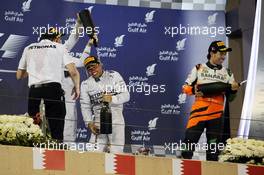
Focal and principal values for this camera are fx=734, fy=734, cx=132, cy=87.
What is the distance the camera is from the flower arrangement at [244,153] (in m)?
5.89

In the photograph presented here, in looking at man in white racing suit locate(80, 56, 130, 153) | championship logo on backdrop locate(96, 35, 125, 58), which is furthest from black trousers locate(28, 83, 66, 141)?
championship logo on backdrop locate(96, 35, 125, 58)

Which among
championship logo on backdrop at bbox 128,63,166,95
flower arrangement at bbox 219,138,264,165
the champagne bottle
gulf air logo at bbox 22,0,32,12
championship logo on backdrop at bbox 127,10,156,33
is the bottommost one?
flower arrangement at bbox 219,138,264,165

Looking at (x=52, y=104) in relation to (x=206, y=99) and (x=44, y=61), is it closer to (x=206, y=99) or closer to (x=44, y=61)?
(x=44, y=61)

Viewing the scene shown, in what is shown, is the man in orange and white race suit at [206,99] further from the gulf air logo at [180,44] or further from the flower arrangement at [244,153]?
the flower arrangement at [244,153]

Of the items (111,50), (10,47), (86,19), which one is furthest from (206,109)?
(10,47)

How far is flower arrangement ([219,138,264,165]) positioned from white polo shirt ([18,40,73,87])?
2.12 meters

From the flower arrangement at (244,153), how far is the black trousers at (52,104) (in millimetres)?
1571

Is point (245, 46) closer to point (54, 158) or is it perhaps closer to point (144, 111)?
point (144, 111)

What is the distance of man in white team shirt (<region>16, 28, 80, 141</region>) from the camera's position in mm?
7207

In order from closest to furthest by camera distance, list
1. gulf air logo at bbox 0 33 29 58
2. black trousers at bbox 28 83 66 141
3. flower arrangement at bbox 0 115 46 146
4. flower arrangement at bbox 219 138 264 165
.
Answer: flower arrangement at bbox 0 115 46 146 → flower arrangement at bbox 219 138 264 165 → black trousers at bbox 28 83 66 141 → gulf air logo at bbox 0 33 29 58

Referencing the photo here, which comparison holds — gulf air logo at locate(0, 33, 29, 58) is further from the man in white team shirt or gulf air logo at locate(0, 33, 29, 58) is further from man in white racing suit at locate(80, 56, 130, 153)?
man in white racing suit at locate(80, 56, 130, 153)

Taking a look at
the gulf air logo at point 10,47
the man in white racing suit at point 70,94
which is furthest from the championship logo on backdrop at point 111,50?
the gulf air logo at point 10,47

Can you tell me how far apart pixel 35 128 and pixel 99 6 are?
2.59m

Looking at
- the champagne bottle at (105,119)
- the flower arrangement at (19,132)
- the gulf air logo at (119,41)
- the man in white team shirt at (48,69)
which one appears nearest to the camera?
the flower arrangement at (19,132)
